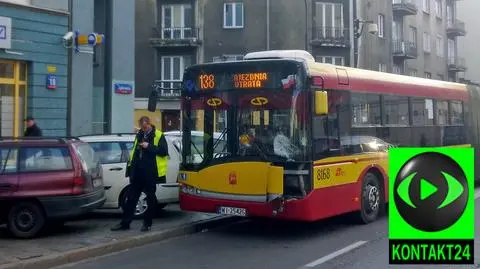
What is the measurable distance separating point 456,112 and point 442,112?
128cm

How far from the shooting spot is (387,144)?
11.4m

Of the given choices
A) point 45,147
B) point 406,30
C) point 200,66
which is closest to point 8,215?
point 45,147

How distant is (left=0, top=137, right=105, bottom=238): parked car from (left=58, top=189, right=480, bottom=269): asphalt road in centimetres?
134

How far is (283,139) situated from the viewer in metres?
9.23

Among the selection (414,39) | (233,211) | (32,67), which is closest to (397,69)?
(414,39)

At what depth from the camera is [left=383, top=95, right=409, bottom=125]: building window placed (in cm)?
1155

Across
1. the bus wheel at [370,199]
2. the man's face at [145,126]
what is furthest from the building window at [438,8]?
the man's face at [145,126]

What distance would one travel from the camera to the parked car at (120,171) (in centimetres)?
1102

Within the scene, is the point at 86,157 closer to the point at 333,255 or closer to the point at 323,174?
the point at 323,174

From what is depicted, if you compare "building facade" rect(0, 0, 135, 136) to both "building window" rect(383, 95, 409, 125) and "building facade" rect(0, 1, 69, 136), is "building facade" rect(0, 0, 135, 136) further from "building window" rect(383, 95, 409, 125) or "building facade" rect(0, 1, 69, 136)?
"building window" rect(383, 95, 409, 125)

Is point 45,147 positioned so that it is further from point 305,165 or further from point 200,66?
point 305,165

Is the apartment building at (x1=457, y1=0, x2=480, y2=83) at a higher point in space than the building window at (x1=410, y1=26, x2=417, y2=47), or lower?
higher

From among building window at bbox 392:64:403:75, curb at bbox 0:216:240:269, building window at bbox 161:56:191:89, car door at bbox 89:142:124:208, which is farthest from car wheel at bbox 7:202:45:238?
building window at bbox 392:64:403:75

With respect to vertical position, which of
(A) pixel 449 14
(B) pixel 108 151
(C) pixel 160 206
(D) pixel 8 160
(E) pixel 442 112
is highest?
(A) pixel 449 14
